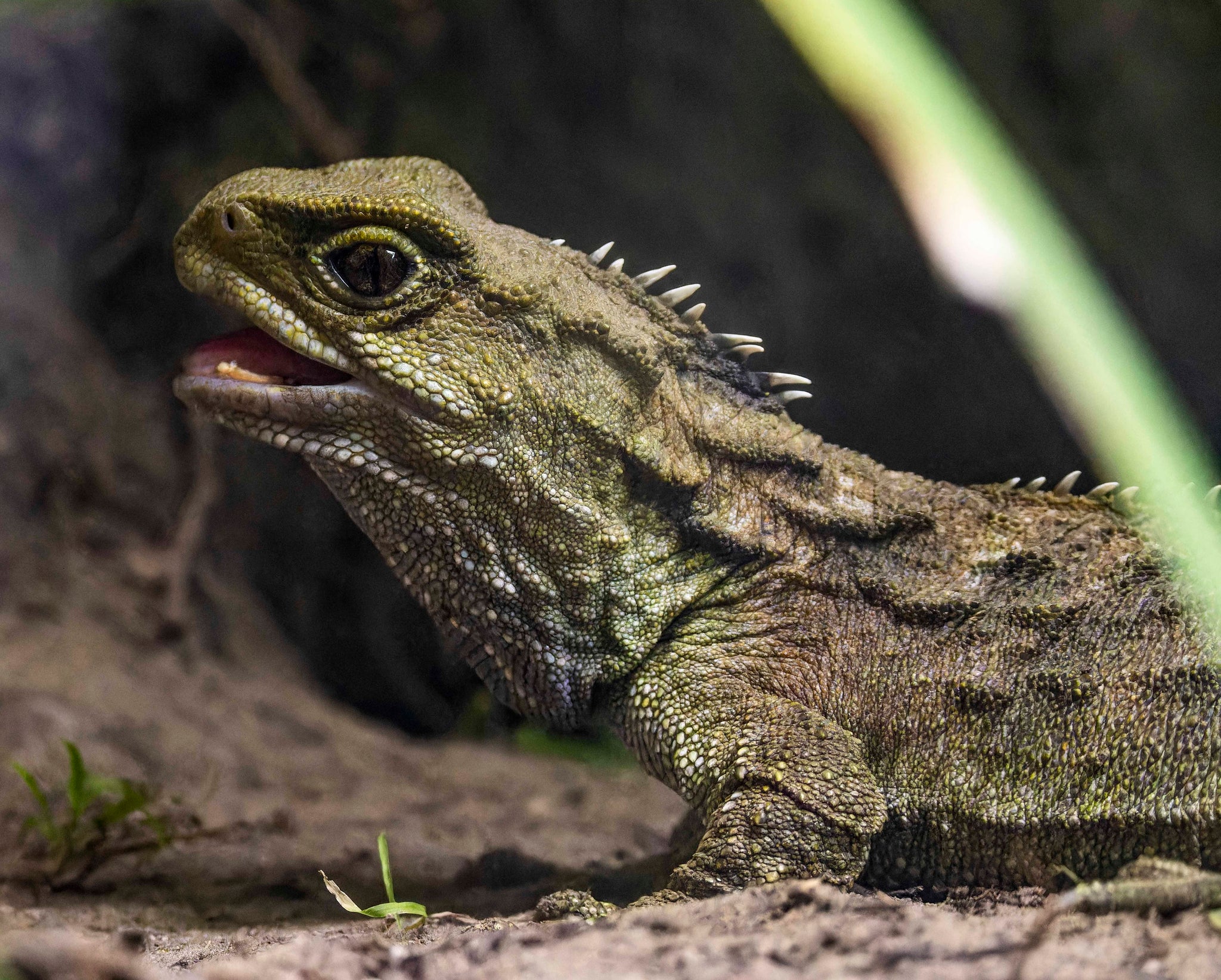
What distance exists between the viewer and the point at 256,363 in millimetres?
3707

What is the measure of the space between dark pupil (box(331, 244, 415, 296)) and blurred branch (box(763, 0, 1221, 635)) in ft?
5.11

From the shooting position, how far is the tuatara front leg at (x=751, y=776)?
314 centimetres

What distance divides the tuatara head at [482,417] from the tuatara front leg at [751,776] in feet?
0.92

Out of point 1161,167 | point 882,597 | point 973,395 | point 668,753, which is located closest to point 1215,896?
point 882,597

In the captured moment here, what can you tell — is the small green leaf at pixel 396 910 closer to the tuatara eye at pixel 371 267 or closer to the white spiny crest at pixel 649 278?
the tuatara eye at pixel 371 267

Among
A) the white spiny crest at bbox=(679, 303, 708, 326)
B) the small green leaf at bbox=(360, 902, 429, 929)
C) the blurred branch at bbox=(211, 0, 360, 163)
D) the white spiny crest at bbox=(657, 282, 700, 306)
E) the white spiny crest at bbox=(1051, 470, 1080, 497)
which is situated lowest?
the small green leaf at bbox=(360, 902, 429, 929)

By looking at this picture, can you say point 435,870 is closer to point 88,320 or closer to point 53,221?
point 88,320

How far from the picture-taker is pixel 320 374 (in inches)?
144

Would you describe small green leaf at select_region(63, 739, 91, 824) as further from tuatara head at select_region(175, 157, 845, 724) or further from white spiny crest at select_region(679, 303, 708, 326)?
white spiny crest at select_region(679, 303, 708, 326)

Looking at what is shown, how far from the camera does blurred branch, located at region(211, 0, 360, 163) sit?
6238 millimetres

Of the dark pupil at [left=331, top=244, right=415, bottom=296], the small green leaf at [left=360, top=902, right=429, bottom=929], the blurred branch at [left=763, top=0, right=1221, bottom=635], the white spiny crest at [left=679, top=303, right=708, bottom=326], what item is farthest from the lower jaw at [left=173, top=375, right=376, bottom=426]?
the blurred branch at [left=763, top=0, right=1221, bottom=635]

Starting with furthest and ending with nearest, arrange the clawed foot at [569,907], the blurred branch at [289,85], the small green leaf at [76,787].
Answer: the blurred branch at [289,85]
the small green leaf at [76,787]
the clawed foot at [569,907]

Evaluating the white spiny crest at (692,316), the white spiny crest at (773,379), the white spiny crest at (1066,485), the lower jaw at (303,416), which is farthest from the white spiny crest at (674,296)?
Result: the white spiny crest at (1066,485)

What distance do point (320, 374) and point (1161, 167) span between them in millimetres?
4542
